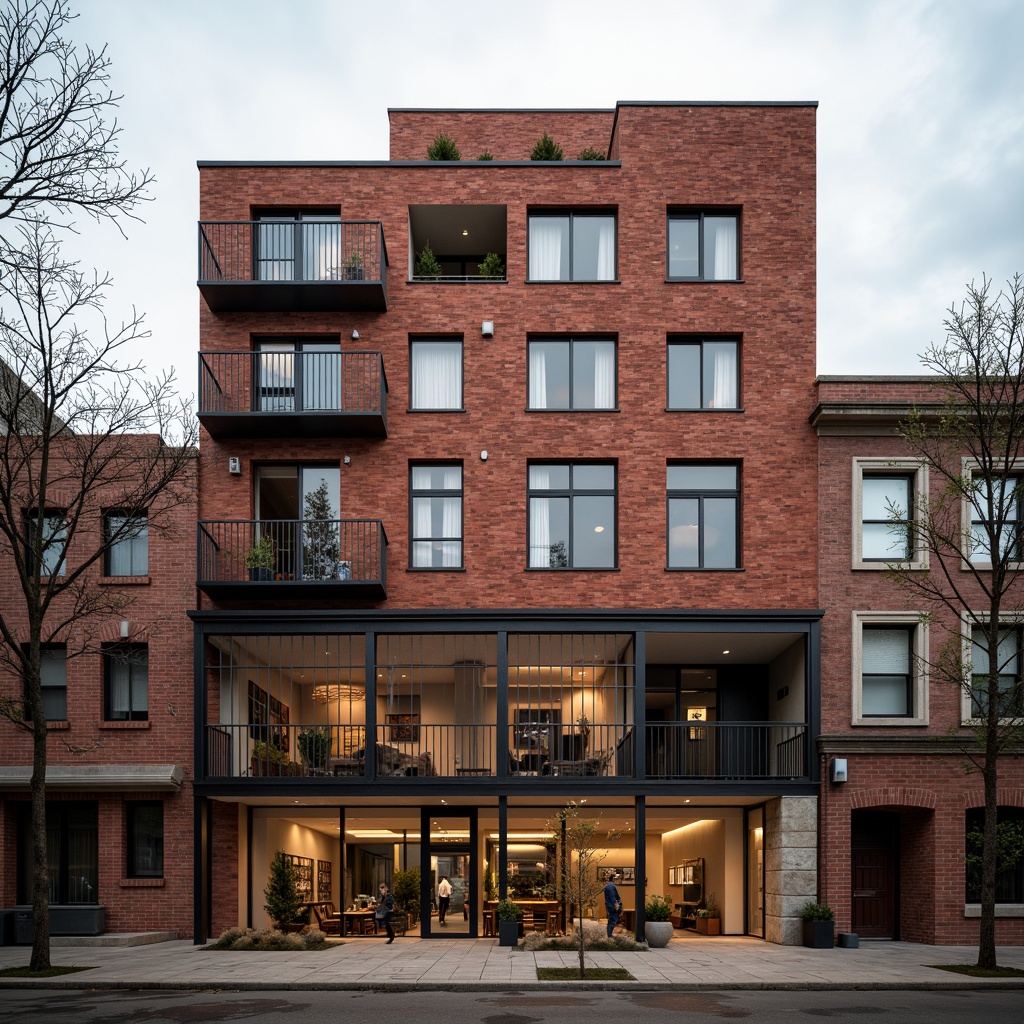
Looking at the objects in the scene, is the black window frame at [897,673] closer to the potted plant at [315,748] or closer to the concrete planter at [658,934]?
the concrete planter at [658,934]

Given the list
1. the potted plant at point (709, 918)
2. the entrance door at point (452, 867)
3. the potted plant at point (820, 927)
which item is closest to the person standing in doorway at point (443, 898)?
the entrance door at point (452, 867)

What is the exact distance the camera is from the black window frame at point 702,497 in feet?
74.8

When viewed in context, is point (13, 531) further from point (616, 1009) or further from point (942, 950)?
point (942, 950)

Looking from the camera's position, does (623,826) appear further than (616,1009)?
Yes

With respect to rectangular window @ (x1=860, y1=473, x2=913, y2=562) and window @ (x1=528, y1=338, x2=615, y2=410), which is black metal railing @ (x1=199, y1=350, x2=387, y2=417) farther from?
rectangular window @ (x1=860, y1=473, x2=913, y2=562)

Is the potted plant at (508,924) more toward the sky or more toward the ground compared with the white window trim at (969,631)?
more toward the ground

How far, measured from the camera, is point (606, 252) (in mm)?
23922

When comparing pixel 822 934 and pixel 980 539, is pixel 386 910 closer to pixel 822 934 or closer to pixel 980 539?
pixel 822 934

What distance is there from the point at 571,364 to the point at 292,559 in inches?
297

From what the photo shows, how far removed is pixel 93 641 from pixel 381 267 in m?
10.2

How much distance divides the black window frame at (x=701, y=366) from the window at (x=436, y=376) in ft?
15.4

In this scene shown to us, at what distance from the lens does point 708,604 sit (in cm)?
2234

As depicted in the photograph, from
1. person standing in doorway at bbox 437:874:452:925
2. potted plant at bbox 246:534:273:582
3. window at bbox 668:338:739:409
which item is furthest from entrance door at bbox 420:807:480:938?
window at bbox 668:338:739:409

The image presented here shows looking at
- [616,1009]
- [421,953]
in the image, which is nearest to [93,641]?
[421,953]
